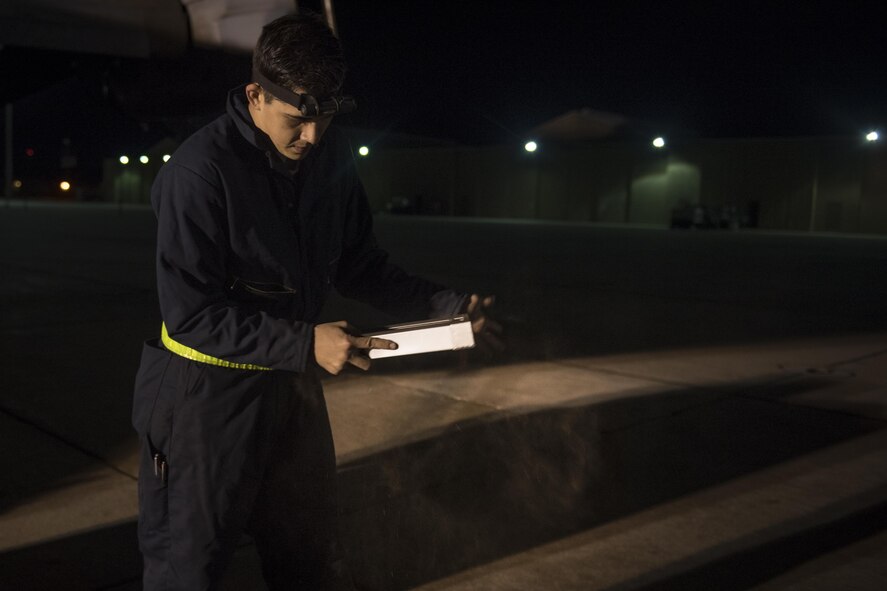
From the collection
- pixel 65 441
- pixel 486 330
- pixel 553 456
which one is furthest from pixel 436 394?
pixel 486 330

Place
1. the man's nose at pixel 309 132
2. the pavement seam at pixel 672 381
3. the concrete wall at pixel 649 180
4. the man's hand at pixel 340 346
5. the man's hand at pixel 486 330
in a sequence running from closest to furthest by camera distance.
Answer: the man's hand at pixel 340 346 < the man's nose at pixel 309 132 < the man's hand at pixel 486 330 < the pavement seam at pixel 672 381 < the concrete wall at pixel 649 180

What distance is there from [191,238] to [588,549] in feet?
6.65

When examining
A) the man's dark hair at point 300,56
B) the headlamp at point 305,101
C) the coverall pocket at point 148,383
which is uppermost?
the man's dark hair at point 300,56

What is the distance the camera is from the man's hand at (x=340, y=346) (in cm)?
166

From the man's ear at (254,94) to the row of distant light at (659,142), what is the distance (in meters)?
35.9

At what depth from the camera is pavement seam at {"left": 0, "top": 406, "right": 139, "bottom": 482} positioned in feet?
12.3

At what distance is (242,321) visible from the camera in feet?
5.61

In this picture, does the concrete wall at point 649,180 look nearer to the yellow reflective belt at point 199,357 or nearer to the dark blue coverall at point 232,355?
the dark blue coverall at point 232,355

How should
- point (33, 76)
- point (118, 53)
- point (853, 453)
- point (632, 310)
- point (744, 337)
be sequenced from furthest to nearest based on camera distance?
point (632, 310)
point (744, 337)
point (33, 76)
point (118, 53)
point (853, 453)

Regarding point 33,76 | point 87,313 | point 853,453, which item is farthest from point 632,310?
point 33,76

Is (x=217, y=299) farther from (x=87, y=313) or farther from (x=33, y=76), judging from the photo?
(x=87, y=313)

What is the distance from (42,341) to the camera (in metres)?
6.61

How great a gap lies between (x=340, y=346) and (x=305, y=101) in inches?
20.3

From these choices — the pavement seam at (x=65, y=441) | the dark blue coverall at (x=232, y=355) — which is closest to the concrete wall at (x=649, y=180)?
the pavement seam at (x=65, y=441)
